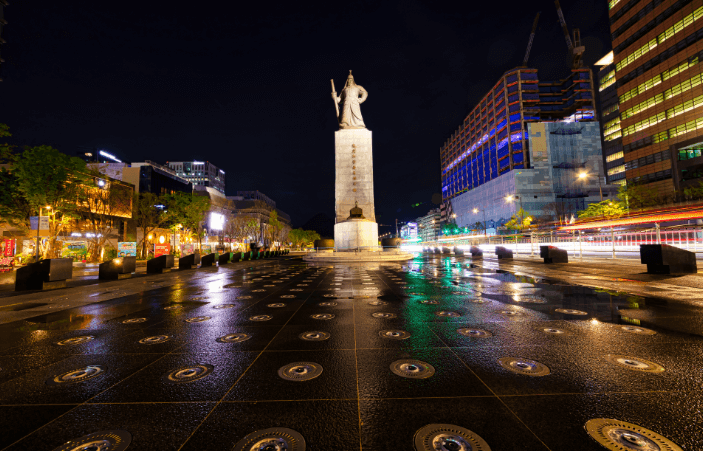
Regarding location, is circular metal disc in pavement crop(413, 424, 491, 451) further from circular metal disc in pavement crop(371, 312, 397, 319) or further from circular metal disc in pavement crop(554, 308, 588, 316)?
circular metal disc in pavement crop(554, 308, 588, 316)

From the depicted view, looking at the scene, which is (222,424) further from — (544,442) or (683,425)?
(683,425)

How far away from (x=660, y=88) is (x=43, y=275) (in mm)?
76425

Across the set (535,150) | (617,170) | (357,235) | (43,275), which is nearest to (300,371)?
(43,275)

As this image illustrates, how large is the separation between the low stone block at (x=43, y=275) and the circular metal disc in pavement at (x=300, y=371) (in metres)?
11.3

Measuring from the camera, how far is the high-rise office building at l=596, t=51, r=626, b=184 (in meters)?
75.9

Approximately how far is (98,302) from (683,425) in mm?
9630

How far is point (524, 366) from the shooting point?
9.02 ft

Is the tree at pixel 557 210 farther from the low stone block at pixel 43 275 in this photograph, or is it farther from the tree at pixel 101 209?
the tree at pixel 101 209

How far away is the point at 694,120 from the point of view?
4100 centimetres

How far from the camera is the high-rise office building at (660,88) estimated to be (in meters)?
40.6

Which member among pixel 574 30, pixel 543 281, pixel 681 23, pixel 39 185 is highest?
pixel 574 30

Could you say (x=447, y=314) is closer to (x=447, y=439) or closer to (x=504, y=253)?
(x=447, y=439)

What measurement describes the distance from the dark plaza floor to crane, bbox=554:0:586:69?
16802 cm

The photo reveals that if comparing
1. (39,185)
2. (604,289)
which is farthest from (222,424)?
(39,185)
